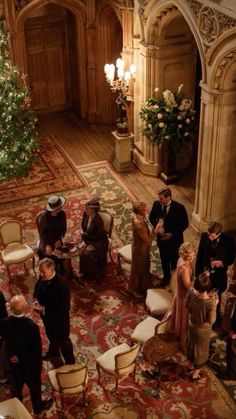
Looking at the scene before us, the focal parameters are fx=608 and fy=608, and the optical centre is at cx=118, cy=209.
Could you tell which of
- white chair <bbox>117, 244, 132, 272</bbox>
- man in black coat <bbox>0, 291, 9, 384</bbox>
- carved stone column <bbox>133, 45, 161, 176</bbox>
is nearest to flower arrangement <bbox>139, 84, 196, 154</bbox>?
carved stone column <bbox>133, 45, 161, 176</bbox>

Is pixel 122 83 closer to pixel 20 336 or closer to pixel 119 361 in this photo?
pixel 119 361

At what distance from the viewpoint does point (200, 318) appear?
6.48 meters

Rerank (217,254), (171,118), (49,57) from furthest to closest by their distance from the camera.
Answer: (49,57), (171,118), (217,254)

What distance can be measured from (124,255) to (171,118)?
2.86 meters

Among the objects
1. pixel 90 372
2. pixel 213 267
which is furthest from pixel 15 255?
pixel 213 267

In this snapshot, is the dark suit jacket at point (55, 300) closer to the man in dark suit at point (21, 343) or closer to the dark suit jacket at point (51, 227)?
the man in dark suit at point (21, 343)

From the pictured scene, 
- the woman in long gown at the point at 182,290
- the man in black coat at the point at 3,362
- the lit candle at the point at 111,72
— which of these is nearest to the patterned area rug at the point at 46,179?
the lit candle at the point at 111,72

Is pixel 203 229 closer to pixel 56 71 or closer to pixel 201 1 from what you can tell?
pixel 201 1

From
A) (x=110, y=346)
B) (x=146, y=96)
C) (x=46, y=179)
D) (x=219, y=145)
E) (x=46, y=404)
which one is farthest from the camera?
(x=46, y=179)

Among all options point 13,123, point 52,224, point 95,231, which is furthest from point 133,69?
point 52,224

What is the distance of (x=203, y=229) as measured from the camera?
961 cm

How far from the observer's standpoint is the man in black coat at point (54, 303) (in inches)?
251

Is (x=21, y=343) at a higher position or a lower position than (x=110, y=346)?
higher

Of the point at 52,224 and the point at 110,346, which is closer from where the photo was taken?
the point at 110,346
